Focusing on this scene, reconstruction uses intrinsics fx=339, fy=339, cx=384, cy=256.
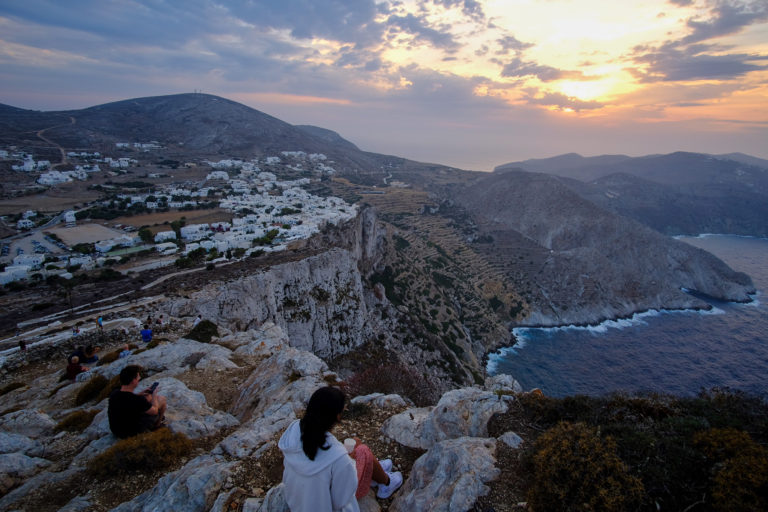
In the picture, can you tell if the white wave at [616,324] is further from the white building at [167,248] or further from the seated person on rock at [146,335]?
the seated person on rock at [146,335]

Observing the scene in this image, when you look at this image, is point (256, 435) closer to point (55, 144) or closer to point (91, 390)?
point (91, 390)

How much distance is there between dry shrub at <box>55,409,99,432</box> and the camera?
7641mm

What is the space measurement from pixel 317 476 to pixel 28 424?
864 centimetres

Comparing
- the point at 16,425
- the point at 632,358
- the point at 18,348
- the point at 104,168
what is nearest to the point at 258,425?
the point at 16,425

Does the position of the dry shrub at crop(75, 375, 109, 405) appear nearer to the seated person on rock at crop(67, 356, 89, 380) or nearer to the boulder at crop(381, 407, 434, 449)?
the seated person on rock at crop(67, 356, 89, 380)

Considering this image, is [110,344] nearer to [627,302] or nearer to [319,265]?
[319,265]

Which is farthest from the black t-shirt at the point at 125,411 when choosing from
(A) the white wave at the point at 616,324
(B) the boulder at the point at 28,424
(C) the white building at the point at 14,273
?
(A) the white wave at the point at 616,324

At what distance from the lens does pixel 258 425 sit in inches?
279

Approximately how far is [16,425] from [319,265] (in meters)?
22.0

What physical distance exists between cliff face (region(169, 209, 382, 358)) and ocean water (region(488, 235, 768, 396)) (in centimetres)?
2761

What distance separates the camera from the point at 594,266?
7312 centimetres

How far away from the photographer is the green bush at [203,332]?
14367mm

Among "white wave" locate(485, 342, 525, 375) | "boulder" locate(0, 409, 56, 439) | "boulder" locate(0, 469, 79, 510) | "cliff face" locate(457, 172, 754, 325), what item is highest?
"boulder" locate(0, 469, 79, 510)

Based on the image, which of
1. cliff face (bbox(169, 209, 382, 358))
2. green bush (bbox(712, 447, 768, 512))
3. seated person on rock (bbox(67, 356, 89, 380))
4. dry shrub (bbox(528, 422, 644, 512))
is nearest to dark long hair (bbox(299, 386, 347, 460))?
dry shrub (bbox(528, 422, 644, 512))
